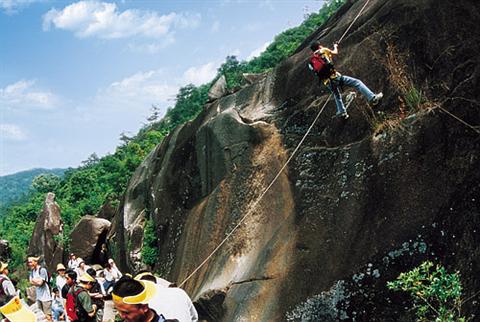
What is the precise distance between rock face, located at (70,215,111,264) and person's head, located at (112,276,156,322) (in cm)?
1952

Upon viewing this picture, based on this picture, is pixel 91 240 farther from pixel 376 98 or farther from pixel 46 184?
pixel 46 184

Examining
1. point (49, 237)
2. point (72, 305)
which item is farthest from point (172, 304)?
point (49, 237)

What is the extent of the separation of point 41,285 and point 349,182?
7519 millimetres

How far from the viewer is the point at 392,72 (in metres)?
8.07

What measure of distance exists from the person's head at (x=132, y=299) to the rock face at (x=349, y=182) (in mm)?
3392

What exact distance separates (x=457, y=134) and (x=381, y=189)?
1.21 metres

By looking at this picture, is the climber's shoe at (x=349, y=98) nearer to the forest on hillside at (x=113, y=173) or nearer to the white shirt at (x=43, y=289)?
the white shirt at (x=43, y=289)

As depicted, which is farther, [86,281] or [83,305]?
[86,281]

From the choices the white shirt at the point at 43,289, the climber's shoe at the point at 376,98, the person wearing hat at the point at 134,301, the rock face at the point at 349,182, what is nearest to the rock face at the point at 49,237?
the white shirt at the point at 43,289

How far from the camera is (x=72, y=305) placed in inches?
282

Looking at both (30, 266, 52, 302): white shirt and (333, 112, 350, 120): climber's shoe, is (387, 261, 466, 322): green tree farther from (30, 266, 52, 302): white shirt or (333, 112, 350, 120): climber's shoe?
(30, 266, 52, 302): white shirt

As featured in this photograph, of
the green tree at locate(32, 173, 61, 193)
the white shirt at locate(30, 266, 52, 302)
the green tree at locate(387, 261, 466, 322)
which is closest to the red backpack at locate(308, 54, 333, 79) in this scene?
the green tree at locate(387, 261, 466, 322)

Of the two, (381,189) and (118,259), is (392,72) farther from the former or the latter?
(118,259)

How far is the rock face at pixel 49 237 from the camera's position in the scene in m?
26.4
